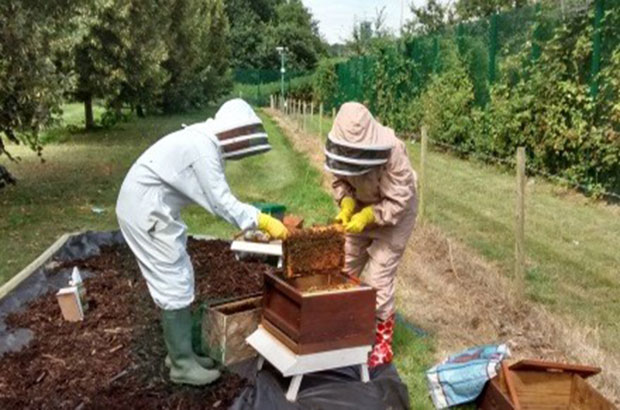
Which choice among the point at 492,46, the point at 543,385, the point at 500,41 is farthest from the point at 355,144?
the point at 492,46

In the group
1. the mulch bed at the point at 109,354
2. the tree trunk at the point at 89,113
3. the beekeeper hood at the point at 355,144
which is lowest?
the tree trunk at the point at 89,113

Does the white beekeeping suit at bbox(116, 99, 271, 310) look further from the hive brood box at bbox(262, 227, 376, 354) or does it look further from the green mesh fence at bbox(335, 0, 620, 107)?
the green mesh fence at bbox(335, 0, 620, 107)

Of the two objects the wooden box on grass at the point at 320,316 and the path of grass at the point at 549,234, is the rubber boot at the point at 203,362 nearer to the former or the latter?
the wooden box on grass at the point at 320,316

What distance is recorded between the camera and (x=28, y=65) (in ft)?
31.7

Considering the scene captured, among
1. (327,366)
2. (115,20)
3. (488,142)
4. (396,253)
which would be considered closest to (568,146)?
(488,142)

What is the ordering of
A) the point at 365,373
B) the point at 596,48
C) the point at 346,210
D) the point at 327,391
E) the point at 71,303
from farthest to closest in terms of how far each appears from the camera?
the point at 596,48 < the point at 71,303 < the point at 346,210 < the point at 365,373 < the point at 327,391

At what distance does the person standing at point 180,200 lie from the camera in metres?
3.89

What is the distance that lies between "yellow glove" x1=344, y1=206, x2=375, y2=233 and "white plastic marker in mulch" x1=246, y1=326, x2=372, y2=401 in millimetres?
774

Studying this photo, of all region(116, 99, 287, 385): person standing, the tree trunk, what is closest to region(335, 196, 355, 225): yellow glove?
region(116, 99, 287, 385): person standing

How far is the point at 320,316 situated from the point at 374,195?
106 centimetres

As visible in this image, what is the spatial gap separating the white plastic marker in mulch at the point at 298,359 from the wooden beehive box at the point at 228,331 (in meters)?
0.23

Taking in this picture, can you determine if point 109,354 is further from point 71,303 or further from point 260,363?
point 260,363

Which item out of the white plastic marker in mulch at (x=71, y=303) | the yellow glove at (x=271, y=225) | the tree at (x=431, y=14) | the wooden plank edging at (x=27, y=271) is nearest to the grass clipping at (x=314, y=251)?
the yellow glove at (x=271, y=225)

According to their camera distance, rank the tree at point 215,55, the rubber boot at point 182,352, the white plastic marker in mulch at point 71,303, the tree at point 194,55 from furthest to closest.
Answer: the tree at point 215,55 < the tree at point 194,55 < the white plastic marker in mulch at point 71,303 < the rubber boot at point 182,352
